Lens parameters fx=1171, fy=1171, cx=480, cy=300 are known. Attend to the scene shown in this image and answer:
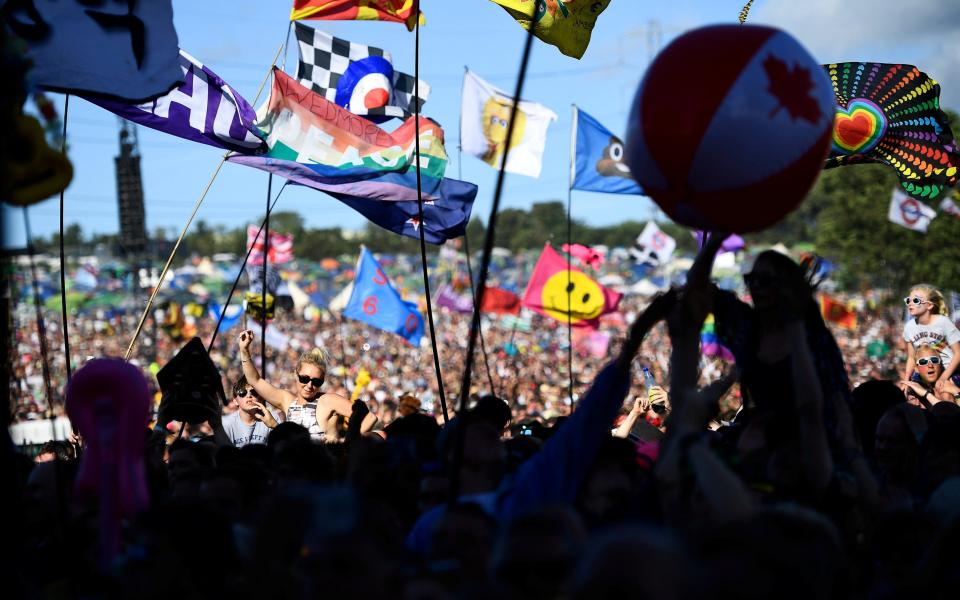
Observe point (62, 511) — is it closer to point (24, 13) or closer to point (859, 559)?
point (859, 559)

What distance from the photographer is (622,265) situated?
96188mm

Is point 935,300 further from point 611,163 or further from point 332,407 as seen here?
point 611,163

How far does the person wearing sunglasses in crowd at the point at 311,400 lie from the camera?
7.39m

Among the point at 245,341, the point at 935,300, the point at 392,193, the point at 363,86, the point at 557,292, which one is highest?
the point at 363,86

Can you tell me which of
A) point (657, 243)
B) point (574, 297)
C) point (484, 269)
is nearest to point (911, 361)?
point (484, 269)

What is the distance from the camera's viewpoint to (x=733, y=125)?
352cm

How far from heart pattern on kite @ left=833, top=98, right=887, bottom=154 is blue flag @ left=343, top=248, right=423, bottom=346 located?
23.1 feet

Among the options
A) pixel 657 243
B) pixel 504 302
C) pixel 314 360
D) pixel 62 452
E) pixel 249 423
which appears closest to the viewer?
pixel 62 452

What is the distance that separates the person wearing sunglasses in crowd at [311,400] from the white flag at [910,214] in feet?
70.0

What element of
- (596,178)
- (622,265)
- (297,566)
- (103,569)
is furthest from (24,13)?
(622,265)

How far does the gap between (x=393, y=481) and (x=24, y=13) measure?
3.08 m

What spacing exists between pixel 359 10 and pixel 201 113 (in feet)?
6.31

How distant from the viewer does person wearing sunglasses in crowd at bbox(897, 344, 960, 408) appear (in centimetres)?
810

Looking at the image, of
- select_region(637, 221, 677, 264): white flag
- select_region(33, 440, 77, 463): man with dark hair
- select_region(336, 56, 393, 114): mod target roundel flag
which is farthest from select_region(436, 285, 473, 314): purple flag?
select_region(33, 440, 77, 463): man with dark hair
